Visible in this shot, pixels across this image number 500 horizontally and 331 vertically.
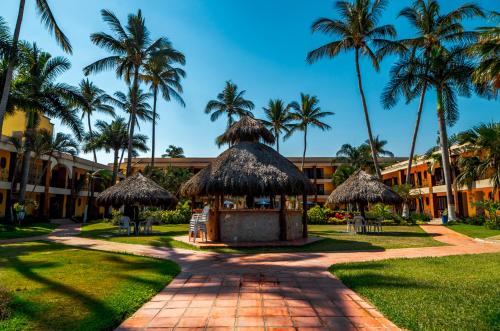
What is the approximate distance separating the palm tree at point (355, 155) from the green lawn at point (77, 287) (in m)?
34.4

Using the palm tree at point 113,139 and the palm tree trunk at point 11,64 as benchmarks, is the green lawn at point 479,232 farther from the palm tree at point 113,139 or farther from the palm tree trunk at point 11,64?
the palm tree at point 113,139

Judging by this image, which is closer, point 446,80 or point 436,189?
point 446,80

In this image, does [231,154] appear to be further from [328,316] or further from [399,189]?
[399,189]

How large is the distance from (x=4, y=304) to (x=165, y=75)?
2562cm

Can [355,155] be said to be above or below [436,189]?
above

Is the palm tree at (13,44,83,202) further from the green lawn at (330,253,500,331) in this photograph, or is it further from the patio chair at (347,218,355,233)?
the green lawn at (330,253,500,331)

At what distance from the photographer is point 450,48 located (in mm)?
22031

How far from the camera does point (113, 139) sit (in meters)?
32.5

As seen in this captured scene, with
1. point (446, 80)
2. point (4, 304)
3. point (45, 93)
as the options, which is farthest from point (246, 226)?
point (446, 80)

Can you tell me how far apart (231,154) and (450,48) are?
18.1m

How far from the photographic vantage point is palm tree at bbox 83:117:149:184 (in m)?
32.2

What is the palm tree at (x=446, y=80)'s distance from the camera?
70.9 ft

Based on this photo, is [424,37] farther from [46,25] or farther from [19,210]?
[19,210]

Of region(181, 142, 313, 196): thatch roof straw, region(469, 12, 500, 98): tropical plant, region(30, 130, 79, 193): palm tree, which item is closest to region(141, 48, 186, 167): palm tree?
region(30, 130, 79, 193): palm tree
